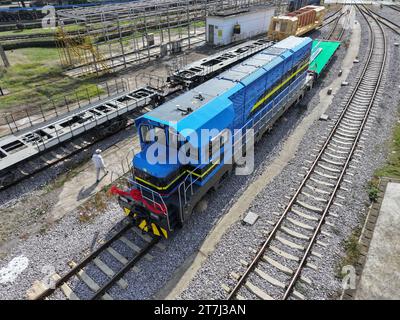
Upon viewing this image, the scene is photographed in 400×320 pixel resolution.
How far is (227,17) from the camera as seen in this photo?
96.8 feet

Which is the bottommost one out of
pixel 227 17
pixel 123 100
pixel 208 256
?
pixel 208 256

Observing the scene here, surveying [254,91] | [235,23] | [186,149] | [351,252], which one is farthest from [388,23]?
[186,149]

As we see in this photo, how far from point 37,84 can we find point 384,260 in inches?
929

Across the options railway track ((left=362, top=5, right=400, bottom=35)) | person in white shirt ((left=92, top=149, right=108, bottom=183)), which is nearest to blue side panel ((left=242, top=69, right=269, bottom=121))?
person in white shirt ((left=92, top=149, right=108, bottom=183))

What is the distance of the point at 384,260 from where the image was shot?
8086 mm

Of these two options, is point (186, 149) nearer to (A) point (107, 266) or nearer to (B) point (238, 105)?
(B) point (238, 105)

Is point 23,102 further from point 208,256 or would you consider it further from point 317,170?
point 317,170

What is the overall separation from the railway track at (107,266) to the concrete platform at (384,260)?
19.6 feet

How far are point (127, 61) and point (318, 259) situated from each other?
23754 millimetres

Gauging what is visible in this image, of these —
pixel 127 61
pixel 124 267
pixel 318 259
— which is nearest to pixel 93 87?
pixel 127 61

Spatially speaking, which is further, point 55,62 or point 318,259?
point 55,62

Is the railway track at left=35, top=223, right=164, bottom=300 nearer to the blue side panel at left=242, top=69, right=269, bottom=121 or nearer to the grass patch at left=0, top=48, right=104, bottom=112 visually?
the blue side panel at left=242, top=69, right=269, bottom=121

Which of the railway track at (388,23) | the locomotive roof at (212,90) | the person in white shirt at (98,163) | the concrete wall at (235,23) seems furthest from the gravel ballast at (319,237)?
the railway track at (388,23)

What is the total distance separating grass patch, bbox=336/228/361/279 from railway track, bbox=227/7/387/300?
581mm
